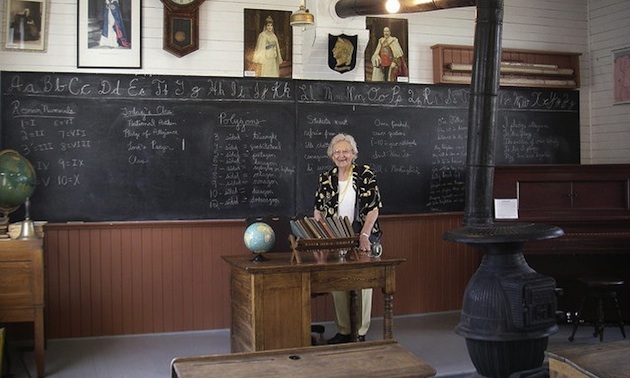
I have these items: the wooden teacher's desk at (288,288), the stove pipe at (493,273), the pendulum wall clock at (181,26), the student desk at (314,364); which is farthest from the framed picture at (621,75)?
the student desk at (314,364)

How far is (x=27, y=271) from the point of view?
5004 millimetres

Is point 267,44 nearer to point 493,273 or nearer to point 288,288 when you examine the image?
point 288,288

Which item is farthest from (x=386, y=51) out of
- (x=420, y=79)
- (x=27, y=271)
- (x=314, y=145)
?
(x=27, y=271)

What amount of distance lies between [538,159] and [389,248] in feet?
6.55

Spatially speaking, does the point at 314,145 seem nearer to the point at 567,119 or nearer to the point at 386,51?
the point at 386,51

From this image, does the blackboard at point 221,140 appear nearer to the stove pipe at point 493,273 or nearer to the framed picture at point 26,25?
the framed picture at point 26,25

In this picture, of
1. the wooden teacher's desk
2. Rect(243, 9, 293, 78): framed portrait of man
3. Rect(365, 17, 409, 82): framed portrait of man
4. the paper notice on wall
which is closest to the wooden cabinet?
the wooden teacher's desk

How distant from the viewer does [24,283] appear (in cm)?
499

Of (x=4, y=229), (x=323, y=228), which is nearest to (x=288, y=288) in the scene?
(x=323, y=228)

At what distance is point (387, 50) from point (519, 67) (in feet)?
4.98

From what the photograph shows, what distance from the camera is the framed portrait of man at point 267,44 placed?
21.4 ft

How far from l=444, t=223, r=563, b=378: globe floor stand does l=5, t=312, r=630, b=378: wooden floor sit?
0.49 m

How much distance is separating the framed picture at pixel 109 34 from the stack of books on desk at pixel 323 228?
236cm

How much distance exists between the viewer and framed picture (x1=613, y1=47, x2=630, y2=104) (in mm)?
7223
